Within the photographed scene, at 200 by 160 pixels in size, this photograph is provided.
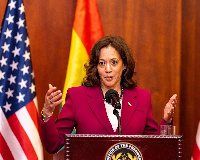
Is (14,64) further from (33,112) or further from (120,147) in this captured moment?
(120,147)

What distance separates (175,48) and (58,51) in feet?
3.62

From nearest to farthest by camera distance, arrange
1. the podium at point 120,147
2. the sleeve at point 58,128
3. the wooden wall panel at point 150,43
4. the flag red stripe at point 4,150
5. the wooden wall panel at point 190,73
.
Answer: the podium at point 120,147 → the sleeve at point 58,128 → the flag red stripe at point 4,150 → the wooden wall panel at point 150,43 → the wooden wall panel at point 190,73

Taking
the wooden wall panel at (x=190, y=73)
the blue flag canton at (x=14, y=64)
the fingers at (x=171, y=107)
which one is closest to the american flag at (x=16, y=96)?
the blue flag canton at (x=14, y=64)

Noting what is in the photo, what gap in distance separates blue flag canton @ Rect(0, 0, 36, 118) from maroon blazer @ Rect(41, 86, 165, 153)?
0.59 meters

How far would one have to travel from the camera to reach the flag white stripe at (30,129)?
302 centimetres

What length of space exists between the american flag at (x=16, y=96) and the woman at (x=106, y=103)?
564mm

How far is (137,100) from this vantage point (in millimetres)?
2650

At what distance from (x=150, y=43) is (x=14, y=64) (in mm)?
1338

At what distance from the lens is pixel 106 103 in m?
2.64

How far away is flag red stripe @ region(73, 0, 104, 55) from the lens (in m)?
3.35

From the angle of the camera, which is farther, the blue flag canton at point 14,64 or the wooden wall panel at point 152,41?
the wooden wall panel at point 152,41

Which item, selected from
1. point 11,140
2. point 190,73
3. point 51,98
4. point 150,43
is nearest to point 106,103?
point 51,98

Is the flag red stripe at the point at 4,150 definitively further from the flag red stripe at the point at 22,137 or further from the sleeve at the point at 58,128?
the sleeve at the point at 58,128

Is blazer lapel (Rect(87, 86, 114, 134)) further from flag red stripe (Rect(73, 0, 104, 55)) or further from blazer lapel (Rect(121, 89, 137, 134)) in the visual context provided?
flag red stripe (Rect(73, 0, 104, 55))
